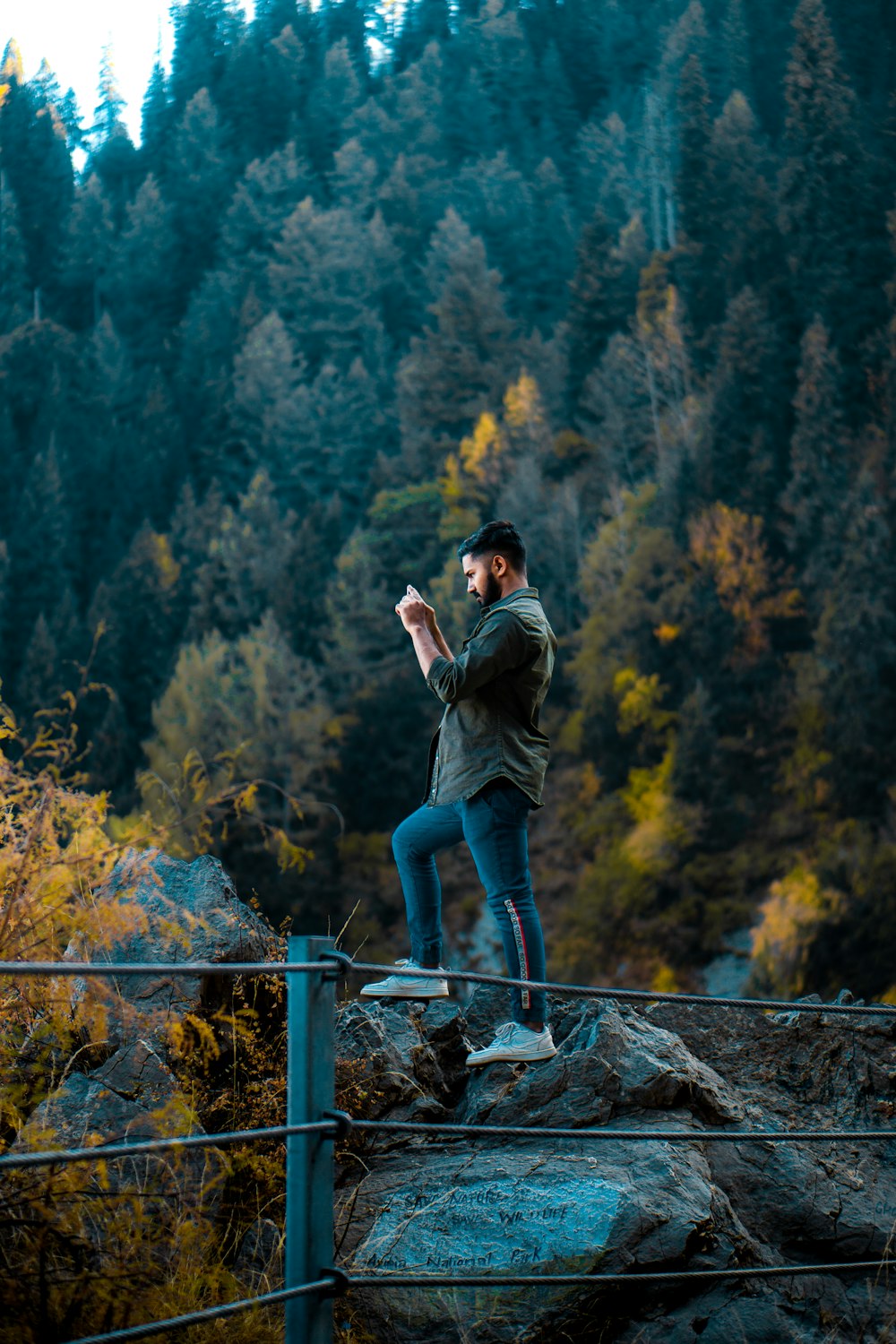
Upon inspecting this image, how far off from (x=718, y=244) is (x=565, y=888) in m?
18.8

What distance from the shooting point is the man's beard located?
410cm

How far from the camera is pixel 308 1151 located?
7.53 feet

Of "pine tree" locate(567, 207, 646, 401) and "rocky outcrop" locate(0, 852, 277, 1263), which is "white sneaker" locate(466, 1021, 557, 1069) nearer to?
"rocky outcrop" locate(0, 852, 277, 1263)

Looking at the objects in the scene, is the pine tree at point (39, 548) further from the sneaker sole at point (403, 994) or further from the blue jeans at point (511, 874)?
the blue jeans at point (511, 874)

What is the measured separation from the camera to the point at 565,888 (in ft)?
→ 107

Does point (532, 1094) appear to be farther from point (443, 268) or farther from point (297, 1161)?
point (443, 268)

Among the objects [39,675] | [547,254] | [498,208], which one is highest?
[498,208]

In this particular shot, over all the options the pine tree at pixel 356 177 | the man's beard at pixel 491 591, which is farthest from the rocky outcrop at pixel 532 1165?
the pine tree at pixel 356 177

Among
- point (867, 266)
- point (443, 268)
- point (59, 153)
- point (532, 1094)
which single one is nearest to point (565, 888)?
point (867, 266)

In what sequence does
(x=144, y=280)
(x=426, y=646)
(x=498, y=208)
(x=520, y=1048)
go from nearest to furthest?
1. (x=520, y=1048)
2. (x=426, y=646)
3. (x=498, y=208)
4. (x=144, y=280)

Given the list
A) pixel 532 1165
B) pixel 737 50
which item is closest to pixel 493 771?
pixel 532 1165

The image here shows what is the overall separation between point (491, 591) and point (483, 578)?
0.14 feet

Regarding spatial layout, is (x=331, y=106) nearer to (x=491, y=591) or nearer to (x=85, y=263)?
(x=85, y=263)

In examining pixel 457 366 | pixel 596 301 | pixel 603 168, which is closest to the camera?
pixel 596 301
